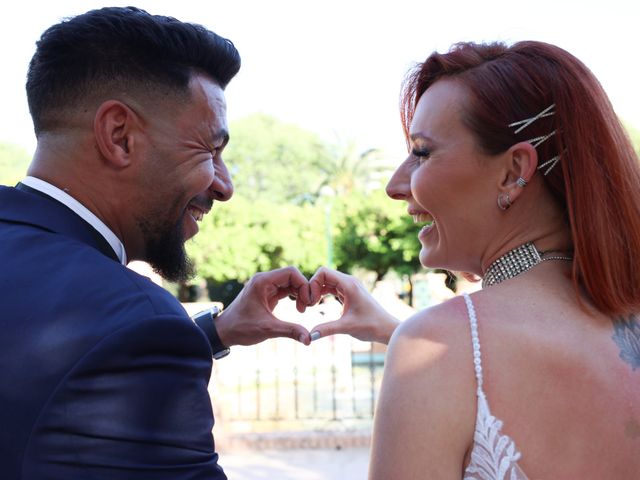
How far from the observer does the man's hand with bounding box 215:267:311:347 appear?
2.68 m

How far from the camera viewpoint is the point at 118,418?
142cm

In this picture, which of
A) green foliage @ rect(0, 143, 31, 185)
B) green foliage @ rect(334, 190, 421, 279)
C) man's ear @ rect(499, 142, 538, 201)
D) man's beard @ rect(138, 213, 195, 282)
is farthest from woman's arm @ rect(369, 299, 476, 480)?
green foliage @ rect(0, 143, 31, 185)

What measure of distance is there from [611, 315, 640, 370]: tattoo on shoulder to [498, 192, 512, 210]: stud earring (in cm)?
36

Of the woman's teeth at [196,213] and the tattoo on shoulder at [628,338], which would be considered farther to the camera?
the woman's teeth at [196,213]

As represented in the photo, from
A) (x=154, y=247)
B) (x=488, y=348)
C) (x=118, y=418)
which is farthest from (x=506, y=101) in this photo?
(x=118, y=418)

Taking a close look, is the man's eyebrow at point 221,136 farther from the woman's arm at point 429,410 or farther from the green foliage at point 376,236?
the green foliage at point 376,236

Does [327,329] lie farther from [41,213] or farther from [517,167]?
[41,213]

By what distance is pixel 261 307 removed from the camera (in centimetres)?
275

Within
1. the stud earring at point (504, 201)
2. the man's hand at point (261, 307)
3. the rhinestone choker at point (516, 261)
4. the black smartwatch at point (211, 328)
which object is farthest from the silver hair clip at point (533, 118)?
the black smartwatch at point (211, 328)

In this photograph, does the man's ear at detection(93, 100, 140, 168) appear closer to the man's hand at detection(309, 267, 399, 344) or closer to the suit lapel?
the suit lapel

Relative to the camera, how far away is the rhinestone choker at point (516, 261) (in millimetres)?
1816

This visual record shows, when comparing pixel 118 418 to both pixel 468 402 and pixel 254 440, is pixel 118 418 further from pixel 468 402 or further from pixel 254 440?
pixel 254 440

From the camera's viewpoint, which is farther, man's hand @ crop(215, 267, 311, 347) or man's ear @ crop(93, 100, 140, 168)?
man's hand @ crop(215, 267, 311, 347)

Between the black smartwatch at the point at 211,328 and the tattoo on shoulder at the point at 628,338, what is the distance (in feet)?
5.01
